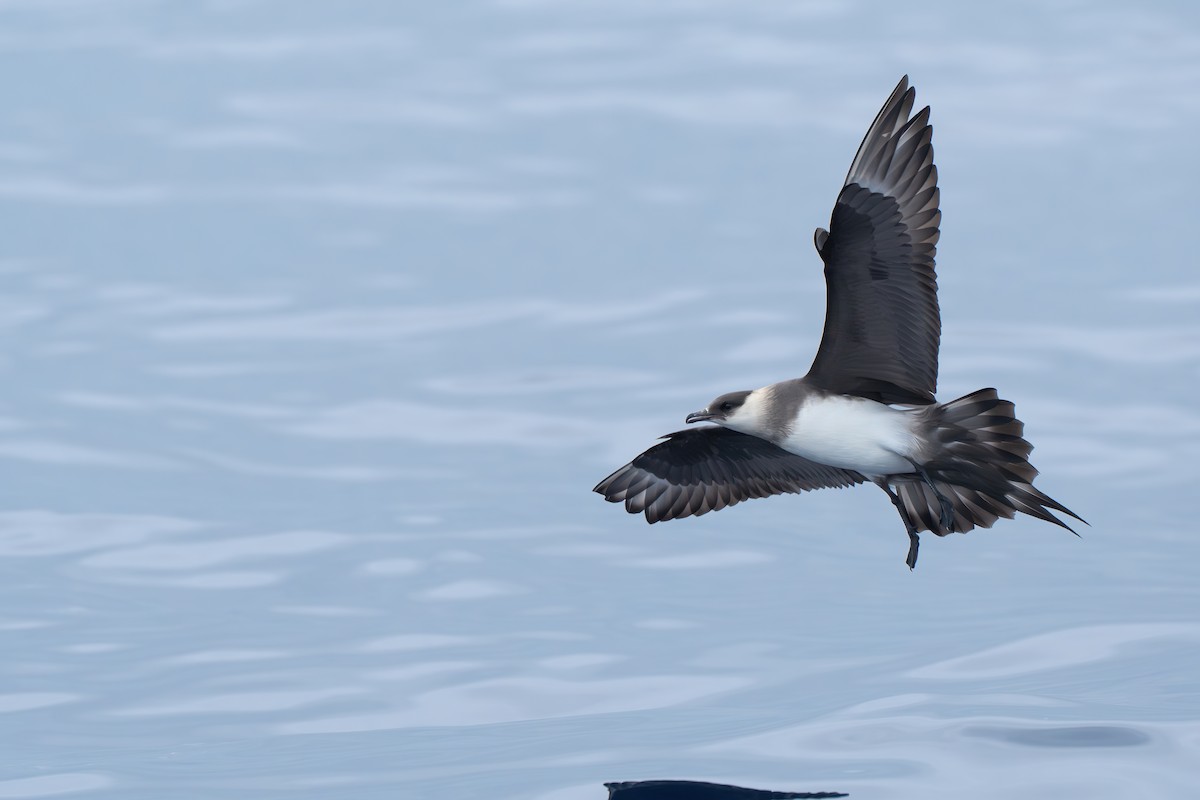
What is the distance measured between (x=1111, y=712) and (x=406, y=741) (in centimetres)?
351

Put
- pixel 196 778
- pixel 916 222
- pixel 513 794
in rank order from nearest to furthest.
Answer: pixel 916 222 < pixel 513 794 < pixel 196 778

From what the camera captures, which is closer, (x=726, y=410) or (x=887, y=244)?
(x=887, y=244)

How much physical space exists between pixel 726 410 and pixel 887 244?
1129 millimetres

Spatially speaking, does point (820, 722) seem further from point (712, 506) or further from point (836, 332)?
point (836, 332)

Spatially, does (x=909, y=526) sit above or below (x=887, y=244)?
below

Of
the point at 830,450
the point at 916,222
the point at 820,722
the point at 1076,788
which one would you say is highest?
the point at 916,222

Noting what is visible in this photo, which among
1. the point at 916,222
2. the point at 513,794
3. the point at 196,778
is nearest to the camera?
the point at 916,222

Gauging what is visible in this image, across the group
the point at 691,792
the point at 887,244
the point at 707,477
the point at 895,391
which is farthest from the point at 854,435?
the point at 691,792

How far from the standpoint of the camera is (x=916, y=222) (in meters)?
7.66

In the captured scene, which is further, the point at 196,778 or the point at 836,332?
the point at 196,778

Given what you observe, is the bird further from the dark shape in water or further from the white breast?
the dark shape in water

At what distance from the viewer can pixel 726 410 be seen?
8305 mm

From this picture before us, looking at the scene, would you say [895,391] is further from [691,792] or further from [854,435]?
[691,792]

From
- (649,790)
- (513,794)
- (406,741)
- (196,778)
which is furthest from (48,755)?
(649,790)
